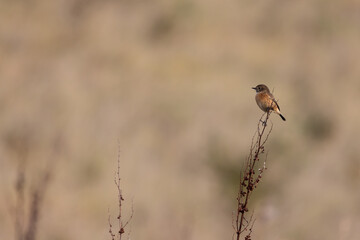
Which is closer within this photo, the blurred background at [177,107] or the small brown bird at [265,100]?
the small brown bird at [265,100]

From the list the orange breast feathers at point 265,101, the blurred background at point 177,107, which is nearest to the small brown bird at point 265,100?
the orange breast feathers at point 265,101

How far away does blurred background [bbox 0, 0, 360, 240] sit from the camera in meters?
22.5

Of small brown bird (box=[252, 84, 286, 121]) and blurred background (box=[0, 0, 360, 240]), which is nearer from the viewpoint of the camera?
small brown bird (box=[252, 84, 286, 121])

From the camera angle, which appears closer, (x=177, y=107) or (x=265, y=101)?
(x=265, y=101)

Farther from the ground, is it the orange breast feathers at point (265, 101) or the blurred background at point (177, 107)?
the blurred background at point (177, 107)

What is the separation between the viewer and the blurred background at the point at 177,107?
22469mm

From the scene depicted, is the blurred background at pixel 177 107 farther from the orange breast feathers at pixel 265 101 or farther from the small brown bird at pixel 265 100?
the orange breast feathers at pixel 265 101

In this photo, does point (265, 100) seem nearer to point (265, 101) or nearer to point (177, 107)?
point (265, 101)

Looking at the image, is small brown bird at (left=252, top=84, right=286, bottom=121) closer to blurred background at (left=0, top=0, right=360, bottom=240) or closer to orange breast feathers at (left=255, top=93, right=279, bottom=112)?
orange breast feathers at (left=255, top=93, right=279, bottom=112)

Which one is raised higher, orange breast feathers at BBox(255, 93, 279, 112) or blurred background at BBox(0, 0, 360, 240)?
blurred background at BBox(0, 0, 360, 240)

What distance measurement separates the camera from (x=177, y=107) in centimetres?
2652

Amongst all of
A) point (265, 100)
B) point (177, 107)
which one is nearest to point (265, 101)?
point (265, 100)

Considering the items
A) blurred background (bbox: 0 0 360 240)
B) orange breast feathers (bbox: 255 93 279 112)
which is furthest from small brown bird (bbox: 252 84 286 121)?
blurred background (bbox: 0 0 360 240)

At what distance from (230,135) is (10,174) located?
21.2 ft
